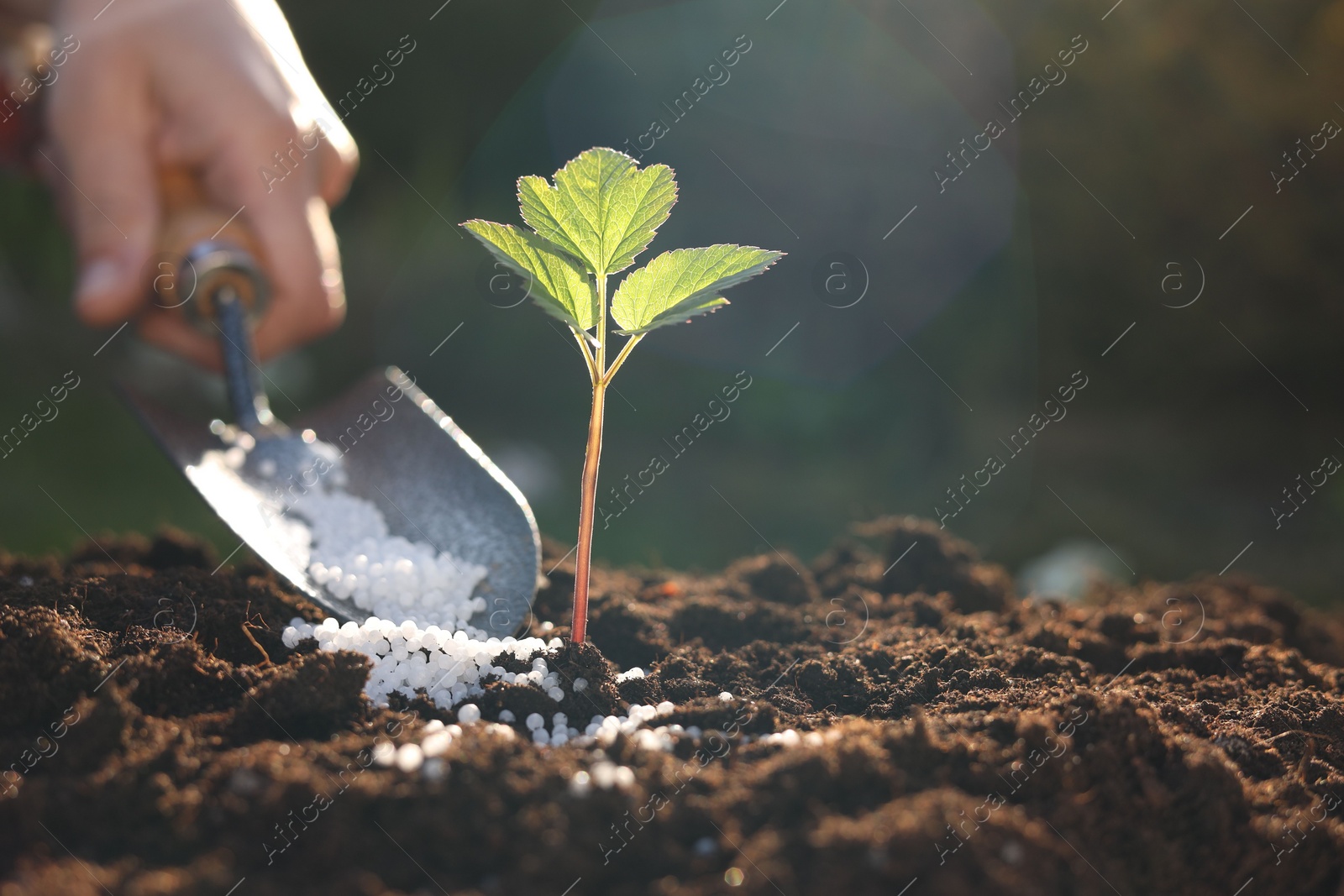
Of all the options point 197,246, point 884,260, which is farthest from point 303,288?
point 884,260

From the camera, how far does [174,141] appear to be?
178cm

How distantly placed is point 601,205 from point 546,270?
139mm

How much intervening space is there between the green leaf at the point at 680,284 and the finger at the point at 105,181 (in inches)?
44.5

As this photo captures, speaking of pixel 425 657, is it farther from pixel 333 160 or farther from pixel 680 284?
pixel 333 160

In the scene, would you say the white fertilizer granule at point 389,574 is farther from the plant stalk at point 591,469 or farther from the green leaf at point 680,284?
the green leaf at point 680,284

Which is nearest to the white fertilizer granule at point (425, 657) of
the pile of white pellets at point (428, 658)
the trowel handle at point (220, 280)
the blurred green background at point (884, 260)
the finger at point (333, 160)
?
the pile of white pellets at point (428, 658)

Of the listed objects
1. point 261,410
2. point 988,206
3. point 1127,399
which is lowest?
point 1127,399

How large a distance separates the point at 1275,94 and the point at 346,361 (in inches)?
149

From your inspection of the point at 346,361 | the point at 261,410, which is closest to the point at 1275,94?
the point at 261,410

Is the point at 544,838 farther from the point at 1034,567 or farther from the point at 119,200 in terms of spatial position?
the point at 1034,567

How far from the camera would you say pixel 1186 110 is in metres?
3.18

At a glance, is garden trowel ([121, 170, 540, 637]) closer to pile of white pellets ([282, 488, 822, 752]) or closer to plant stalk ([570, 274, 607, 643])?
pile of white pellets ([282, 488, 822, 752])

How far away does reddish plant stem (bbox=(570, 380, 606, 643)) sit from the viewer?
1172 mm

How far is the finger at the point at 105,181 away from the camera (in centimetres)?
163
